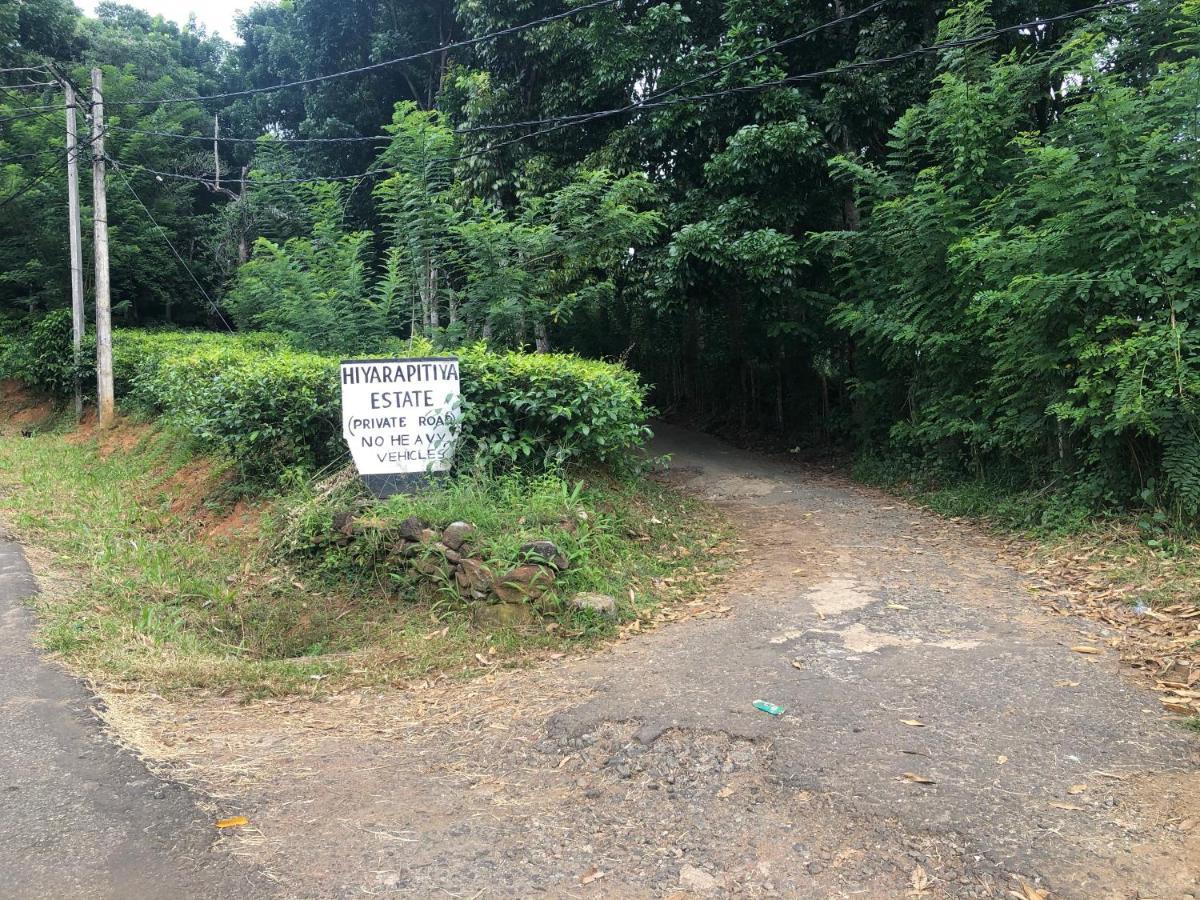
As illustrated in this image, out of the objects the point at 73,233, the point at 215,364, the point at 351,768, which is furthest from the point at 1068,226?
the point at 73,233

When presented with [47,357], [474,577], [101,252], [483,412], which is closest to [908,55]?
[483,412]

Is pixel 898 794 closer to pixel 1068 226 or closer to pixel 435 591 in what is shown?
pixel 435 591

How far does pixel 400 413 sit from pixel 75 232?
15066 mm

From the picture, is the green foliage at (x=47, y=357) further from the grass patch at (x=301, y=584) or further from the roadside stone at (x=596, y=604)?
the roadside stone at (x=596, y=604)

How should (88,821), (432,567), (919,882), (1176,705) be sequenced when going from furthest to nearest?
1. (432,567)
2. (1176,705)
3. (88,821)
4. (919,882)

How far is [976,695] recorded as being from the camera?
442 centimetres

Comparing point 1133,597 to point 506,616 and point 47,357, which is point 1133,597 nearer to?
point 506,616

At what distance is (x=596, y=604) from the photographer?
235 inches

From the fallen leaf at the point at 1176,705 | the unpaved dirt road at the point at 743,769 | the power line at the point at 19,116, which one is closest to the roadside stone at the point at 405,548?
the unpaved dirt road at the point at 743,769

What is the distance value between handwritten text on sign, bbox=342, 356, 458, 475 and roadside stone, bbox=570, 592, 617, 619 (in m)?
1.98

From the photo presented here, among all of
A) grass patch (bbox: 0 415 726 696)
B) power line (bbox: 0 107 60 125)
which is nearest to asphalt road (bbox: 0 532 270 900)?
grass patch (bbox: 0 415 726 696)

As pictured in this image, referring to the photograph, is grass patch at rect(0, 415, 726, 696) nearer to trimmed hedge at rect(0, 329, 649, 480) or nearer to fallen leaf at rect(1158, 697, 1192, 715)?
trimmed hedge at rect(0, 329, 649, 480)

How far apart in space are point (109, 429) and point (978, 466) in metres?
14.6

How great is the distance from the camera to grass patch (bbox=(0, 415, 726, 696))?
18.0ft
